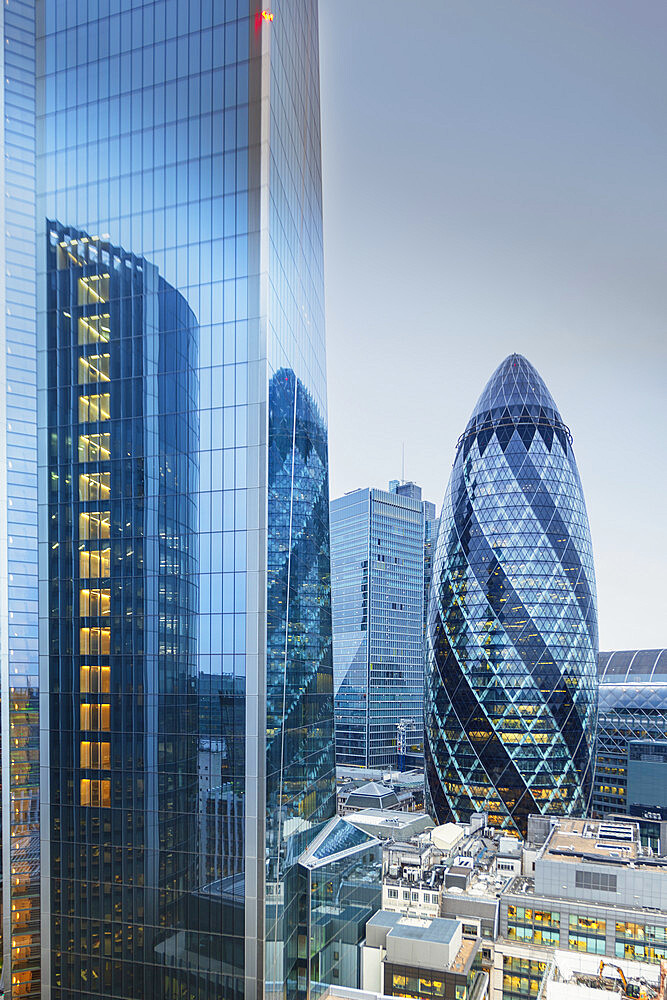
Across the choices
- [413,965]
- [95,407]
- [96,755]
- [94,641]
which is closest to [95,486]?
[95,407]

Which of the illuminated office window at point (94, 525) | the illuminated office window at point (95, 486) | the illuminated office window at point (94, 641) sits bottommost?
the illuminated office window at point (94, 641)

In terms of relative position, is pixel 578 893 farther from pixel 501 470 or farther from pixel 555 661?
pixel 501 470

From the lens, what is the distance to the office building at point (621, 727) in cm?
11550

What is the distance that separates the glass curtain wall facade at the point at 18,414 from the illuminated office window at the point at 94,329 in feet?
34.3

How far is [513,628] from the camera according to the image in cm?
Answer: 10306

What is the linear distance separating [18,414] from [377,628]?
403 feet

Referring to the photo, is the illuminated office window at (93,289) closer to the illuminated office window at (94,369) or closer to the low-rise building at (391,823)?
the illuminated office window at (94,369)

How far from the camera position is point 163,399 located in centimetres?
3183

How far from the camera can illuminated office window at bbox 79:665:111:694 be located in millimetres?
31484

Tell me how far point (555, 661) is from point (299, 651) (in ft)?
252

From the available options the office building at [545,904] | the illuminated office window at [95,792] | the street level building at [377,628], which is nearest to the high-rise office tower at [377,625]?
the street level building at [377,628]

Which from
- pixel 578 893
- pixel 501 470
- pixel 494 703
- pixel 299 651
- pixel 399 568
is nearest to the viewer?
pixel 299 651

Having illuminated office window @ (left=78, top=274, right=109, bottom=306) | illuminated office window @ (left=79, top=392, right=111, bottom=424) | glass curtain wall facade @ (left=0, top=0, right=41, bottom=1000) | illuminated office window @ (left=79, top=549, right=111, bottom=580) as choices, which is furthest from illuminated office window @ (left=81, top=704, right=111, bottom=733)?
illuminated office window @ (left=78, top=274, right=109, bottom=306)

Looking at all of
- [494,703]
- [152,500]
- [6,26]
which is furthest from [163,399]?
[494,703]
